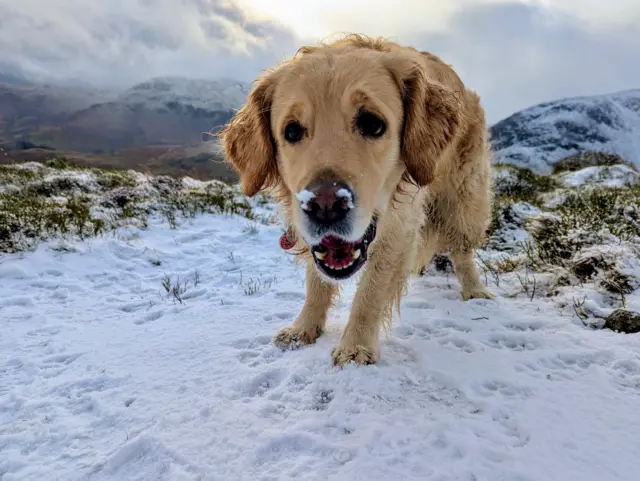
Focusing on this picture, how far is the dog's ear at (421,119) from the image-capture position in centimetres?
274

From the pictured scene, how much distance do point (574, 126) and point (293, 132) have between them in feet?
522

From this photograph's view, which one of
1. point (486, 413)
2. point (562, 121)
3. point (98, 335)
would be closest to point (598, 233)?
point (486, 413)

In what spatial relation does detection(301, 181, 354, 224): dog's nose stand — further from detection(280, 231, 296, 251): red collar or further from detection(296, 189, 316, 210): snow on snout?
detection(280, 231, 296, 251): red collar

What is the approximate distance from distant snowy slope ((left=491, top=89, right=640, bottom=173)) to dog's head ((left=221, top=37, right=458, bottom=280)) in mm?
124186

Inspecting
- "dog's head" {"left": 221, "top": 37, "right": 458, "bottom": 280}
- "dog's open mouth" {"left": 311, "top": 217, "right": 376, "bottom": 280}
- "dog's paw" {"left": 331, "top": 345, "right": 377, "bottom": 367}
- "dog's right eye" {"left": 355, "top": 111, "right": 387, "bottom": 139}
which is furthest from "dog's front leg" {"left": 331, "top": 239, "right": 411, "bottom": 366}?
"dog's right eye" {"left": 355, "top": 111, "right": 387, "bottom": 139}

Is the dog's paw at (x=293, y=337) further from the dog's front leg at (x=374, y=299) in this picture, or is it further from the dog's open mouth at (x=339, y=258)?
the dog's open mouth at (x=339, y=258)

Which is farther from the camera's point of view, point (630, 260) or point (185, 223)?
point (185, 223)

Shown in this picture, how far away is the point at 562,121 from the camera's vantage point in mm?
137500

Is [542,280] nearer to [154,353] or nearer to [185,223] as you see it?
[154,353]

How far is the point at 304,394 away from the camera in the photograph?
2.28 meters

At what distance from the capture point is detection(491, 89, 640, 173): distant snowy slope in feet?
402

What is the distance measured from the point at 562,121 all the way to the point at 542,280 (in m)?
159

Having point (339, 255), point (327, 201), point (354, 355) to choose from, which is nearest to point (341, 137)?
point (327, 201)

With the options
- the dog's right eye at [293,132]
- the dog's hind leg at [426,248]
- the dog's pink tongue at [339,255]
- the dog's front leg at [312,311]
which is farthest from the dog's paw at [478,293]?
the dog's right eye at [293,132]
